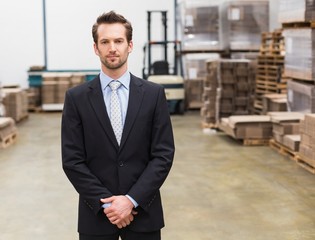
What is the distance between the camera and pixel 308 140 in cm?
796

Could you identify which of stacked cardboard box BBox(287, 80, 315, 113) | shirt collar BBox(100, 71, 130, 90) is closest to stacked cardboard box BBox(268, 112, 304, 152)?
stacked cardboard box BBox(287, 80, 315, 113)

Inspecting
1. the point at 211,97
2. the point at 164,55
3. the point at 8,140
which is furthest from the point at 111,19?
the point at 164,55

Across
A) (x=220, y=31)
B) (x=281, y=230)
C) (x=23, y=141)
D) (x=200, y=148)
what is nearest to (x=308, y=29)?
(x=200, y=148)

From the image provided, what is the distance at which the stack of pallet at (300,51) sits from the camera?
877 cm

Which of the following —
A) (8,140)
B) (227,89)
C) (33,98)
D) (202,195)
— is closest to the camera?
(202,195)

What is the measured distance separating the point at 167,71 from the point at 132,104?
43.2 ft

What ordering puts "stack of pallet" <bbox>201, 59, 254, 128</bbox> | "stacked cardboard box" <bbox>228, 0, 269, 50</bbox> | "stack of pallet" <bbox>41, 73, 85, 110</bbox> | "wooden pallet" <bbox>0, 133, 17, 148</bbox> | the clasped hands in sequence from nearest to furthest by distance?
1. the clasped hands
2. "wooden pallet" <bbox>0, 133, 17, 148</bbox>
3. "stack of pallet" <bbox>201, 59, 254, 128</bbox>
4. "stacked cardboard box" <bbox>228, 0, 269, 50</bbox>
5. "stack of pallet" <bbox>41, 73, 85, 110</bbox>

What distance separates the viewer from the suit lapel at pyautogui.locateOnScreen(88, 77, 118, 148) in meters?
2.62

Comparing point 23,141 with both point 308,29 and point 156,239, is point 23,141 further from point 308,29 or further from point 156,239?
point 156,239

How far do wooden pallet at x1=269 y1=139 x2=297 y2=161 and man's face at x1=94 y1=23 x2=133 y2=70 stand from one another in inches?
255

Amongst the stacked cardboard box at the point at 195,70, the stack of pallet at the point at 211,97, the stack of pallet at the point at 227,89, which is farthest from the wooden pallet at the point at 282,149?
the stacked cardboard box at the point at 195,70

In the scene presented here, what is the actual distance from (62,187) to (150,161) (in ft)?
15.6

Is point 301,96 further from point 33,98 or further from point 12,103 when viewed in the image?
point 33,98

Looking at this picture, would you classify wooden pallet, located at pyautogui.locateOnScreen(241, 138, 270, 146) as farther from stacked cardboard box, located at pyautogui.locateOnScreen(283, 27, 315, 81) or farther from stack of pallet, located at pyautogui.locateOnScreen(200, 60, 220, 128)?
stack of pallet, located at pyautogui.locateOnScreen(200, 60, 220, 128)
